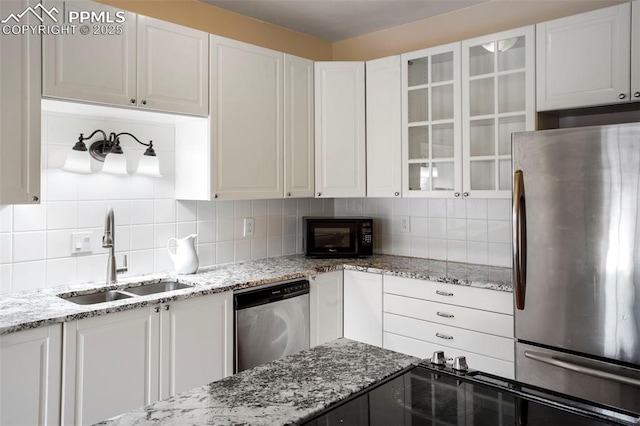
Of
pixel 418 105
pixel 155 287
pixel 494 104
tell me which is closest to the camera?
pixel 155 287

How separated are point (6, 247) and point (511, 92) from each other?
9.00 ft

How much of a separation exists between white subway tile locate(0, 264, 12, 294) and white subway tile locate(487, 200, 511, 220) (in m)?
2.72

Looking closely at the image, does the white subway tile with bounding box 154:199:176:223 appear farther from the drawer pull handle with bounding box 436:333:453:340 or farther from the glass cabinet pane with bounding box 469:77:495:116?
the glass cabinet pane with bounding box 469:77:495:116

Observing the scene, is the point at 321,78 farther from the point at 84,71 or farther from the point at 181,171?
the point at 84,71

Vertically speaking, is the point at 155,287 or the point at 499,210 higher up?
the point at 499,210

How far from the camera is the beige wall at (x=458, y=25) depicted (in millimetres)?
2852

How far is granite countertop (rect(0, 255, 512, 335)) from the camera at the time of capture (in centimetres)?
193

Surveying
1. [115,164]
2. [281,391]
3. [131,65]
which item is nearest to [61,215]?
[115,164]

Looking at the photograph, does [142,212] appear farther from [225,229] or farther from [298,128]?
[298,128]

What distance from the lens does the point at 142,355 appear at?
2156mm

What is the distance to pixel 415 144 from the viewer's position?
10.2ft

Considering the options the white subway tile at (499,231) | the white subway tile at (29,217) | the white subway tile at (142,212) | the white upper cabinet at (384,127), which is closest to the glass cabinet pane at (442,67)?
the white upper cabinet at (384,127)

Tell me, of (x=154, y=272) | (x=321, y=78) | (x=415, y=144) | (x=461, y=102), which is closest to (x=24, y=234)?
(x=154, y=272)

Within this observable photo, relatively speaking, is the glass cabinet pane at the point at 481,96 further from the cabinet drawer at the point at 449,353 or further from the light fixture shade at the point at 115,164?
the light fixture shade at the point at 115,164
